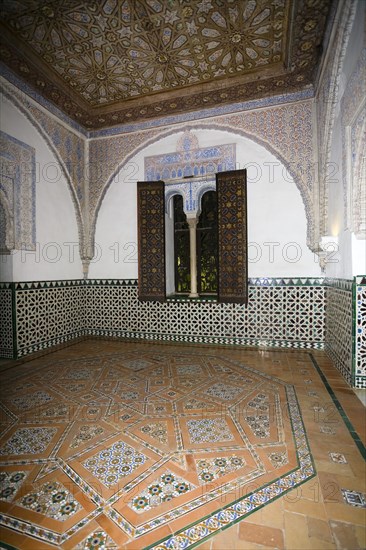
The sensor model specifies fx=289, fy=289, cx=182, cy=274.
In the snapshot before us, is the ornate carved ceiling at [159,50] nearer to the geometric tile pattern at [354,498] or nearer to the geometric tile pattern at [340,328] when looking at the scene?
the geometric tile pattern at [340,328]

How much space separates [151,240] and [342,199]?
95.6 inches

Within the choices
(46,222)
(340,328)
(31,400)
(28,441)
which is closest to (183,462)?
(28,441)

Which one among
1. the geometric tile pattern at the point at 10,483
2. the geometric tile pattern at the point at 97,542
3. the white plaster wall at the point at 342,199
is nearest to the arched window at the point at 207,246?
the white plaster wall at the point at 342,199

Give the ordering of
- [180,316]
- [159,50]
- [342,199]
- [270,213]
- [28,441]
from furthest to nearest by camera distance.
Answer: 1. [180,316]
2. [270,213]
3. [159,50]
4. [342,199]
5. [28,441]

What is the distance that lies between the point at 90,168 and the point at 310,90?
318 centimetres

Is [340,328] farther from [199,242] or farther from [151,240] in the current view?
[151,240]

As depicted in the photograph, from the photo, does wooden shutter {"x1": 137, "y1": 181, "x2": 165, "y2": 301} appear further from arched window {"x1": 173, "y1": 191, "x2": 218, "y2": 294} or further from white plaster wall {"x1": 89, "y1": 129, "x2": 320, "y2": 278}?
white plaster wall {"x1": 89, "y1": 129, "x2": 320, "y2": 278}

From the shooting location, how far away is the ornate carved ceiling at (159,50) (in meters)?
2.54

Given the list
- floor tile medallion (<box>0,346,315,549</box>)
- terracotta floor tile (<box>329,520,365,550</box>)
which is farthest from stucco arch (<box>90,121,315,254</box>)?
terracotta floor tile (<box>329,520,365,550</box>)

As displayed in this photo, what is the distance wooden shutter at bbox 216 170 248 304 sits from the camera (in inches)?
146

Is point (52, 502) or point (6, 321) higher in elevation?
point (6, 321)

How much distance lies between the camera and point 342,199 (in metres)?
2.62

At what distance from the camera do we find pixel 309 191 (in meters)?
3.48

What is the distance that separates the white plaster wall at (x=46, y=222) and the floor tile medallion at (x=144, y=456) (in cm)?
147
